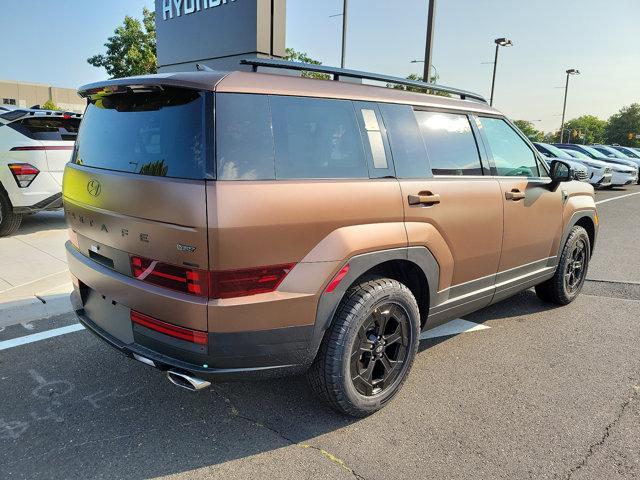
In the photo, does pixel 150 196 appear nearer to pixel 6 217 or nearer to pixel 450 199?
pixel 450 199

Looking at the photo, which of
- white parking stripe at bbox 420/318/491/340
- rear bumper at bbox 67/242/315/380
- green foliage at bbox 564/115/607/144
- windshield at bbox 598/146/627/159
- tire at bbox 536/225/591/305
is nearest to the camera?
rear bumper at bbox 67/242/315/380

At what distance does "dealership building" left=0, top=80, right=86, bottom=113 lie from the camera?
66875mm

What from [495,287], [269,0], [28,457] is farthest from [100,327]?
[269,0]

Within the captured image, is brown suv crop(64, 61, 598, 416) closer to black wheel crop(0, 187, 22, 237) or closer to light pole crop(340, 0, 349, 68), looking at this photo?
black wheel crop(0, 187, 22, 237)

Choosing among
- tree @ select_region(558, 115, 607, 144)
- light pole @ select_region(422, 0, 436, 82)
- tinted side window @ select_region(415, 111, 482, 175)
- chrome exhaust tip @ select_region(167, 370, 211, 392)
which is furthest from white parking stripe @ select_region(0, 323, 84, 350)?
tree @ select_region(558, 115, 607, 144)

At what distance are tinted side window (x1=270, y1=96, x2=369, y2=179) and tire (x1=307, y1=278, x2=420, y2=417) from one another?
67 centimetres

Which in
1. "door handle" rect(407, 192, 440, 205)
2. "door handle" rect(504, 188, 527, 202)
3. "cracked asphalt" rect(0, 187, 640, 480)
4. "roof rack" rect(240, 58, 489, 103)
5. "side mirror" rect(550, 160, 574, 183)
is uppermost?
"roof rack" rect(240, 58, 489, 103)

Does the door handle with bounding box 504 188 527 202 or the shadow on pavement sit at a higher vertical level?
the door handle with bounding box 504 188 527 202

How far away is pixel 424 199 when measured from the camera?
9.48 feet

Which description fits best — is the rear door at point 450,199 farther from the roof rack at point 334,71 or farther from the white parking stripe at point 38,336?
the white parking stripe at point 38,336

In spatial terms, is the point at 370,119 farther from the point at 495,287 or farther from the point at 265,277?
the point at 495,287

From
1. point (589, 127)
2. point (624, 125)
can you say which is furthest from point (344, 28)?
point (589, 127)

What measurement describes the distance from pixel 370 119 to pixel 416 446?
6.04 feet

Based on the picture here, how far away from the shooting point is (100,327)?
2.75 metres
